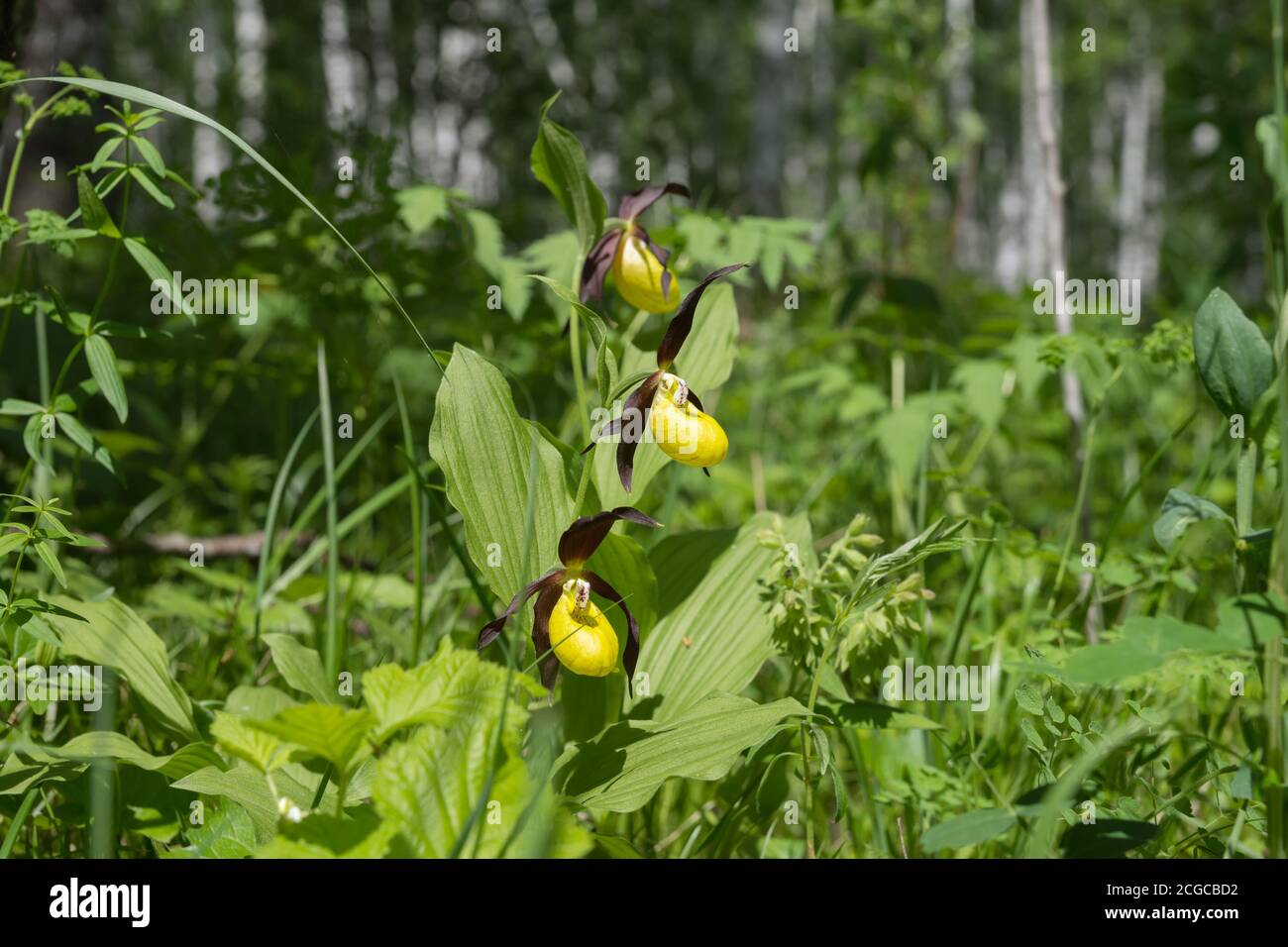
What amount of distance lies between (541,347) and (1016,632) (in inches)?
50.6

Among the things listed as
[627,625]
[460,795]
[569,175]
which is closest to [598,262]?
[569,175]

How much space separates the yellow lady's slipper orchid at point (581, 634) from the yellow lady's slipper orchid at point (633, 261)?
48cm

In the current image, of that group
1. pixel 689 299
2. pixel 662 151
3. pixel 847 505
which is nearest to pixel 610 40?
pixel 662 151

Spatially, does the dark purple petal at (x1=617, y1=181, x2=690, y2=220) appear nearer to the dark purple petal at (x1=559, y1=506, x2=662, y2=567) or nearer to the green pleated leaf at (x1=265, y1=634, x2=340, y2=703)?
the dark purple petal at (x1=559, y1=506, x2=662, y2=567)

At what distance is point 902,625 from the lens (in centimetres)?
119

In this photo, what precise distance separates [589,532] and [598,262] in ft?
1.59

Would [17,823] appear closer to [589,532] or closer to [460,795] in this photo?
[460,795]

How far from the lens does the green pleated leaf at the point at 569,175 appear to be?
126cm

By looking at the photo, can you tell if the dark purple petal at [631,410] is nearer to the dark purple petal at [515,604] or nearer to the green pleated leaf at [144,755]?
the dark purple petal at [515,604]

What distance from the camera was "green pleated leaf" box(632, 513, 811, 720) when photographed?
133cm

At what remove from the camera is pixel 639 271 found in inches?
54.4

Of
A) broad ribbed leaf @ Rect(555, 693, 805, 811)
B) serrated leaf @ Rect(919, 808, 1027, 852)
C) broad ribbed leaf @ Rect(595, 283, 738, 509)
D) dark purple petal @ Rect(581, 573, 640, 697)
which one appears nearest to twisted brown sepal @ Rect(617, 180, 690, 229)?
broad ribbed leaf @ Rect(595, 283, 738, 509)

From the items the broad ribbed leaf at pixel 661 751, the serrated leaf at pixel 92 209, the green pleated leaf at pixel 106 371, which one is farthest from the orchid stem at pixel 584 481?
the serrated leaf at pixel 92 209
